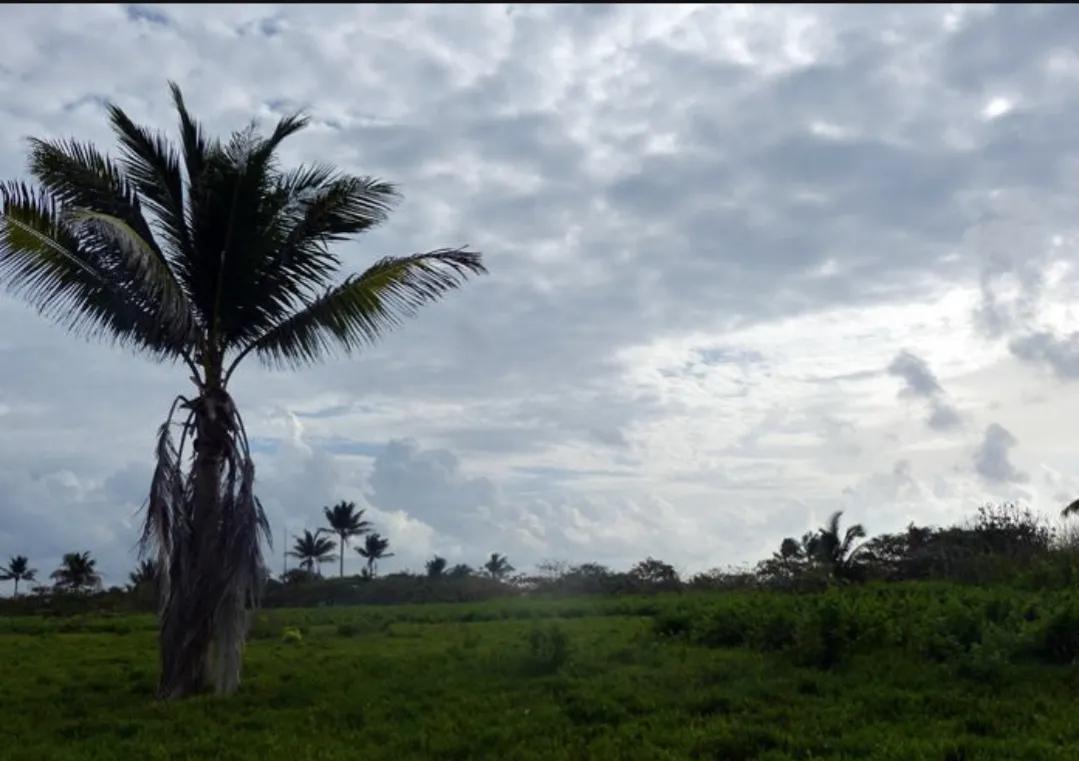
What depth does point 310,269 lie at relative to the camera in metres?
15.2

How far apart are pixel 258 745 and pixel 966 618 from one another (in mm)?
9138

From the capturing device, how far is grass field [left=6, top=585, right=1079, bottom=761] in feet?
34.9

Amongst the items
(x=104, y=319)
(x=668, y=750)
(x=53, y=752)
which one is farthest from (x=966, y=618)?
(x=104, y=319)

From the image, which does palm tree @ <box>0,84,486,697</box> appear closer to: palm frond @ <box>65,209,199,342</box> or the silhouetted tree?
palm frond @ <box>65,209,199,342</box>

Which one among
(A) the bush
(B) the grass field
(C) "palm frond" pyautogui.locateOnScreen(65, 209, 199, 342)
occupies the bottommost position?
(B) the grass field

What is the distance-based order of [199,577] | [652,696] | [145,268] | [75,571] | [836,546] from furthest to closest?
[75,571]
[836,546]
[199,577]
[145,268]
[652,696]

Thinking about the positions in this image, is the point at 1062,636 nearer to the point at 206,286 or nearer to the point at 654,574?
the point at 206,286

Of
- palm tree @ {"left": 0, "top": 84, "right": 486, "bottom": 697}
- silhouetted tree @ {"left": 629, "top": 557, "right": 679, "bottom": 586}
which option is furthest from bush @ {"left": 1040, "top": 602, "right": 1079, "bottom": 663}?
silhouetted tree @ {"left": 629, "top": 557, "right": 679, "bottom": 586}

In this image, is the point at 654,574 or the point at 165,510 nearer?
the point at 165,510

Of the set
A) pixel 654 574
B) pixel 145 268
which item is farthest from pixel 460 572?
pixel 145 268

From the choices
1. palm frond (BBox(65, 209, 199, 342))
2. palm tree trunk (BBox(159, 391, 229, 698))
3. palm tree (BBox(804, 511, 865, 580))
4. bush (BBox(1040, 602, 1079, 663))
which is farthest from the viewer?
palm tree (BBox(804, 511, 865, 580))

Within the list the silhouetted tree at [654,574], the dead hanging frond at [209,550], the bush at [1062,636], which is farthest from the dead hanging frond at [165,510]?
the silhouetted tree at [654,574]

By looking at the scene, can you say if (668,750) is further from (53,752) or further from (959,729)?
(53,752)

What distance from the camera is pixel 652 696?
42.3 ft
